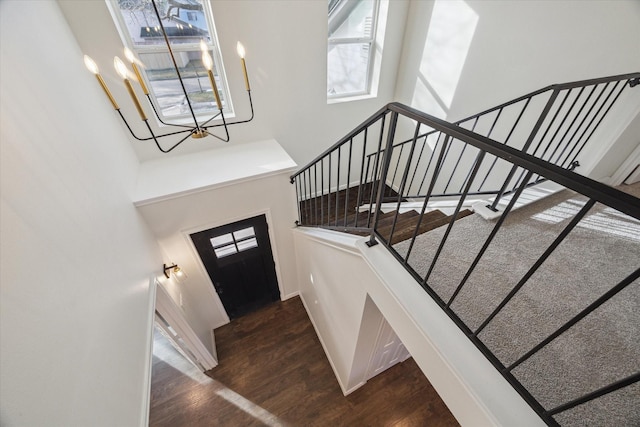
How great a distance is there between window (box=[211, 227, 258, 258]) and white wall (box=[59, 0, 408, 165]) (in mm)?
1209

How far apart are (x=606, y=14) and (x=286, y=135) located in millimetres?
3233

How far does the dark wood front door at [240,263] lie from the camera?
9.73 feet

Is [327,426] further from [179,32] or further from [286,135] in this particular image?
[179,32]

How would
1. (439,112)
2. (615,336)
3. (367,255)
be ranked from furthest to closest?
(439,112) < (367,255) < (615,336)

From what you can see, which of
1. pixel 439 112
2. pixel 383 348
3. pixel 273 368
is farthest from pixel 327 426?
pixel 439 112

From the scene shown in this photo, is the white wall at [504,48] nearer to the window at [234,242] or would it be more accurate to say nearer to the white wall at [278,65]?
the white wall at [278,65]

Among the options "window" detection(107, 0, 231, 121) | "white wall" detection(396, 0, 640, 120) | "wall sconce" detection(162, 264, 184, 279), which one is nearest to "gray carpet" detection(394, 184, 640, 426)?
"white wall" detection(396, 0, 640, 120)

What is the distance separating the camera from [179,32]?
2717 millimetres

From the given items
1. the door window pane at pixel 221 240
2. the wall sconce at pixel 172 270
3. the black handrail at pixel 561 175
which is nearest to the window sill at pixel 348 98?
the door window pane at pixel 221 240

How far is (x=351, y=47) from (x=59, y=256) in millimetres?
4034

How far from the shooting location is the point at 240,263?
3.30m

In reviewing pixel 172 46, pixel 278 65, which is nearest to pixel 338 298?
pixel 278 65

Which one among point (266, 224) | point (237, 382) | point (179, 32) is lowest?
point (237, 382)

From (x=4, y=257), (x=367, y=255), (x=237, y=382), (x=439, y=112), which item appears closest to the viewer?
(x=4, y=257)
